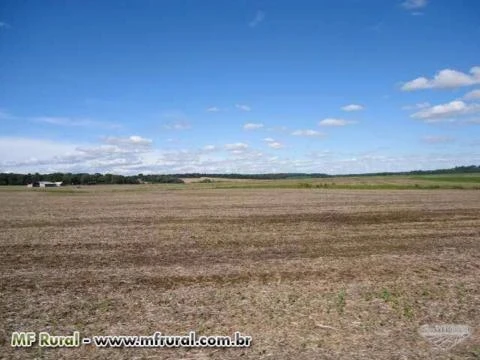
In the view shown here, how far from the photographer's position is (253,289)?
10.4 m

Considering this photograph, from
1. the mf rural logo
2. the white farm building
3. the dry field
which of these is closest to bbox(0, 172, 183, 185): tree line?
the white farm building

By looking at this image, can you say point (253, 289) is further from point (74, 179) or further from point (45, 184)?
point (74, 179)

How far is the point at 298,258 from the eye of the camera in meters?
14.4

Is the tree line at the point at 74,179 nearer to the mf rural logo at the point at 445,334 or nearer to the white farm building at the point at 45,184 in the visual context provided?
the white farm building at the point at 45,184

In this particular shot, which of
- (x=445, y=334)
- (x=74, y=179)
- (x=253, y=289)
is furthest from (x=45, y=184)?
(x=445, y=334)

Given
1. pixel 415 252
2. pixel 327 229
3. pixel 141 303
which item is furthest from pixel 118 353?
Answer: pixel 327 229

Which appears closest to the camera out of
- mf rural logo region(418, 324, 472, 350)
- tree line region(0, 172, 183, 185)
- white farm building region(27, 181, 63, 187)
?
mf rural logo region(418, 324, 472, 350)

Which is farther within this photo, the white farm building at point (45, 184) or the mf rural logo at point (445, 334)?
the white farm building at point (45, 184)

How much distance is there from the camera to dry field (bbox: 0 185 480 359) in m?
7.13

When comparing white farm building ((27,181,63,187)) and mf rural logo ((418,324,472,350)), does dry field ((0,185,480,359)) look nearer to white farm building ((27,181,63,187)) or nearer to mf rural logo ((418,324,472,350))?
mf rural logo ((418,324,472,350))

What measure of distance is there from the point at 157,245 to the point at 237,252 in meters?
3.77

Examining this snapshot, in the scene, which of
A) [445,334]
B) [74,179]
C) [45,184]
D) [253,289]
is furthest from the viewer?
[74,179]

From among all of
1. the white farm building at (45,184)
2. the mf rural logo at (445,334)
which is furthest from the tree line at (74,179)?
the mf rural logo at (445,334)

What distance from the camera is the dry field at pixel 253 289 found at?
713cm
